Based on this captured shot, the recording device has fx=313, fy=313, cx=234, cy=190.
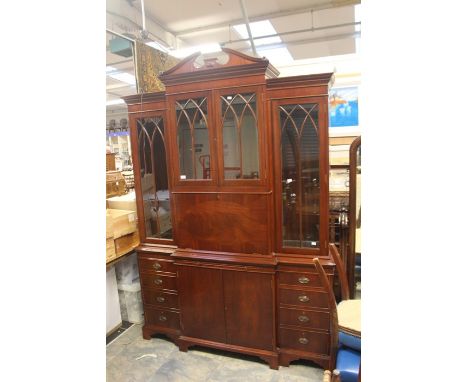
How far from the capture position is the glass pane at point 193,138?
2.12 meters

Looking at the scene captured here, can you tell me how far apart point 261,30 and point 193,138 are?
2.67 metres

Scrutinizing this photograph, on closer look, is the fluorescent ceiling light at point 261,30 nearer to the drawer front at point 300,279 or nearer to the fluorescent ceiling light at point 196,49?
the fluorescent ceiling light at point 196,49

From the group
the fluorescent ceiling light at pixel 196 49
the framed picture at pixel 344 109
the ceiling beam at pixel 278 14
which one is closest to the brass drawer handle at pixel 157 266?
the framed picture at pixel 344 109

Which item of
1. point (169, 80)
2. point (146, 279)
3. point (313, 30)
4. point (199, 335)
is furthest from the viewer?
point (313, 30)

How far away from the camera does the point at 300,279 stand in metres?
2.04

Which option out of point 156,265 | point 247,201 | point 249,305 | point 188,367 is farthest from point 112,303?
point 247,201

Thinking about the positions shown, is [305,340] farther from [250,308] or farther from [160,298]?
[160,298]

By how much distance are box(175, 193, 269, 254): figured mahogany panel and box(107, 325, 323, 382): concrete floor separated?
0.80 meters

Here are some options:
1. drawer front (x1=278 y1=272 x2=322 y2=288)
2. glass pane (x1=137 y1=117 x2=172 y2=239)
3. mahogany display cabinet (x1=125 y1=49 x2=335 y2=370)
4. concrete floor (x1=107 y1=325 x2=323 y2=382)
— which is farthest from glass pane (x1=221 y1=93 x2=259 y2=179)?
concrete floor (x1=107 y1=325 x2=323 y2=382)
